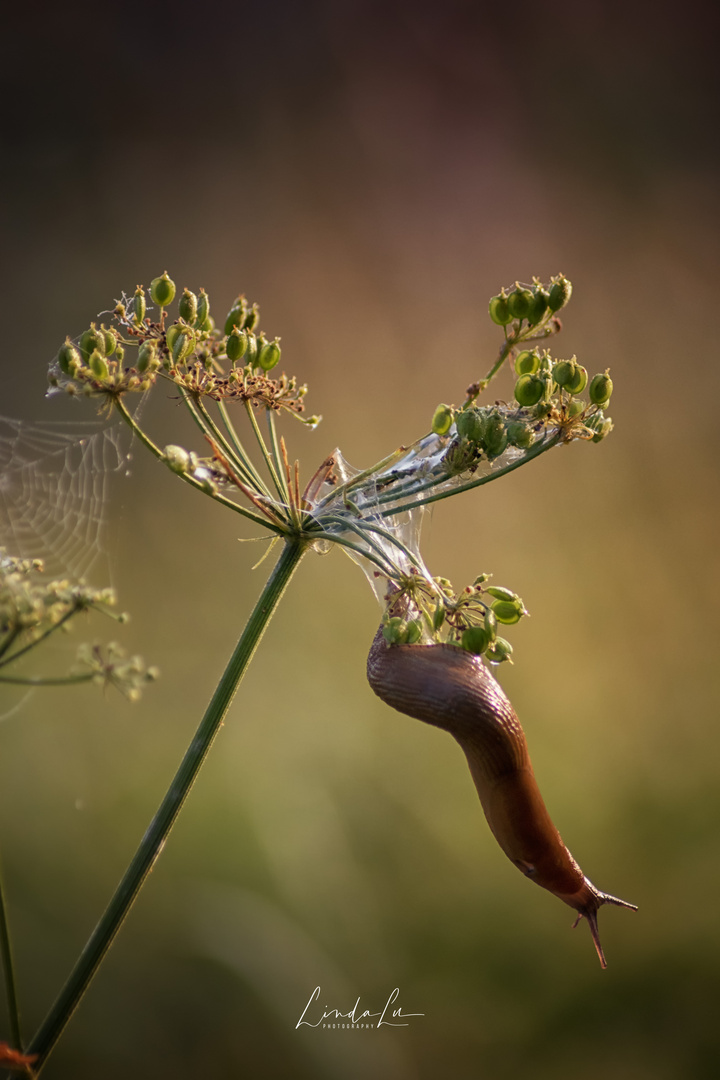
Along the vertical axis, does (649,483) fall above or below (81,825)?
above

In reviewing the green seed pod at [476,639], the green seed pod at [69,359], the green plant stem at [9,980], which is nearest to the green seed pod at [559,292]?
the green seed pod at [476,639]

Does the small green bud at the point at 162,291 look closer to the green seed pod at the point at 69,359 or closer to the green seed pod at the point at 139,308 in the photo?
the green seed pod at the point at 139,308

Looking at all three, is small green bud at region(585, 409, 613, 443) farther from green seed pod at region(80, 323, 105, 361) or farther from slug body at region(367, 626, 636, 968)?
green seed pod at region(80, 323, 105, 361)

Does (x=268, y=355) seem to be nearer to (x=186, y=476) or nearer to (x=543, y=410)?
(x=186, y=476)

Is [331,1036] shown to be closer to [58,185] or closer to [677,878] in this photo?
[677,878]

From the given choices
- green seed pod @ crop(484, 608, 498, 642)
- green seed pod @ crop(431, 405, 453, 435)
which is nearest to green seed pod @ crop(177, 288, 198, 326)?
green seed pod @ crop(431, 405, 453, 435)

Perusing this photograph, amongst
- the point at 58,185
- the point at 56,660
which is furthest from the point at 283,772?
the point at 58,185

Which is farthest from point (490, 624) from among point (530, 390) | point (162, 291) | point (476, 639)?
point (162, 291)
